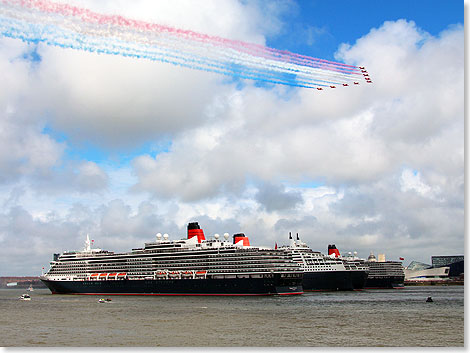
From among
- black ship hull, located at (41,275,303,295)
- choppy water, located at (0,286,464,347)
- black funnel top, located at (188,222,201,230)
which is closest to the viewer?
choppy water, located at (0,286,464,347)

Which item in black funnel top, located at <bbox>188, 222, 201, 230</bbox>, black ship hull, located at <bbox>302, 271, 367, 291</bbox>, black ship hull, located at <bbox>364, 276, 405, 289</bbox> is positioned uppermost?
black funnel top, located at <bbox>188, 222, 201, 230</bbox>

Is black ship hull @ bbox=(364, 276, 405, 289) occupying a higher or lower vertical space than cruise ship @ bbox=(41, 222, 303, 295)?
lower

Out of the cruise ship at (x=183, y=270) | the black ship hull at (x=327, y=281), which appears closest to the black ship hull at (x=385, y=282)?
the black ship hull at (x=327, y=281)

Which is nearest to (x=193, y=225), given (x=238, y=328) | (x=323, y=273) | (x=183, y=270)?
(x=183, y=270)

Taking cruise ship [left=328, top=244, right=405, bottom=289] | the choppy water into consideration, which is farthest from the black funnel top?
cruise ship [left=328, top=244, right=405, bottom=289]

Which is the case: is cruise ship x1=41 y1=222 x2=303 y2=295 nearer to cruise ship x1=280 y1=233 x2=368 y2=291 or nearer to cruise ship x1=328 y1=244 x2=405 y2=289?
cruise ship x1=280 y1=233 x2=368 y2=291

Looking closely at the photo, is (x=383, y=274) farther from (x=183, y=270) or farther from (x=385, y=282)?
(x=183, y=270)

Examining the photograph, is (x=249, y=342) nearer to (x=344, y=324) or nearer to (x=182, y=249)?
(x=344, y=324)

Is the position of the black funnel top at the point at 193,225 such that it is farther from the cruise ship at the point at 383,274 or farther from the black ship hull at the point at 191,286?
the cruise ship at the point at 383,274
